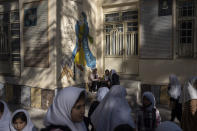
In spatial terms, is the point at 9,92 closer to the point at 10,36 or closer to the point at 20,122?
the point at 10,36

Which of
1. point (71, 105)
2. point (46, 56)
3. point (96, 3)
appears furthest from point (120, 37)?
point (71, 105)

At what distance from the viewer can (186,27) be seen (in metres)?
7.59

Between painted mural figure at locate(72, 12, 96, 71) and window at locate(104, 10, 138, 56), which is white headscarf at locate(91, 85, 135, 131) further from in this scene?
window at locate(104, 10, 138, 56)

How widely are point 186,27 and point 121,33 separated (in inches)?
107

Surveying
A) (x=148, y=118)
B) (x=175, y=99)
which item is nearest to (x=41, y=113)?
(x=175, y=99)

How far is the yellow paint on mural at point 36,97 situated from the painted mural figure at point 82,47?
1872mm

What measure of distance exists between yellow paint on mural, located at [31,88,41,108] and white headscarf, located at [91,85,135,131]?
600 cm

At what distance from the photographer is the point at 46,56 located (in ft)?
24.8

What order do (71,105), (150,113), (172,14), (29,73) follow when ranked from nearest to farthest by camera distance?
1. (71,105)
2. (150,113)
3. (172,14)
4. (29,73)

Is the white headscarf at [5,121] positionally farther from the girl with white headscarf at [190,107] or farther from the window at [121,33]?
the window at [121,33]

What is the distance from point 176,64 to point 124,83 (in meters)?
2.18

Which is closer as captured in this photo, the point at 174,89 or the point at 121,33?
the point at 174,89

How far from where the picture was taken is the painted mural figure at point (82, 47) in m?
8.42

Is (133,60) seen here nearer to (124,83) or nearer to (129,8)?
(124,83)
